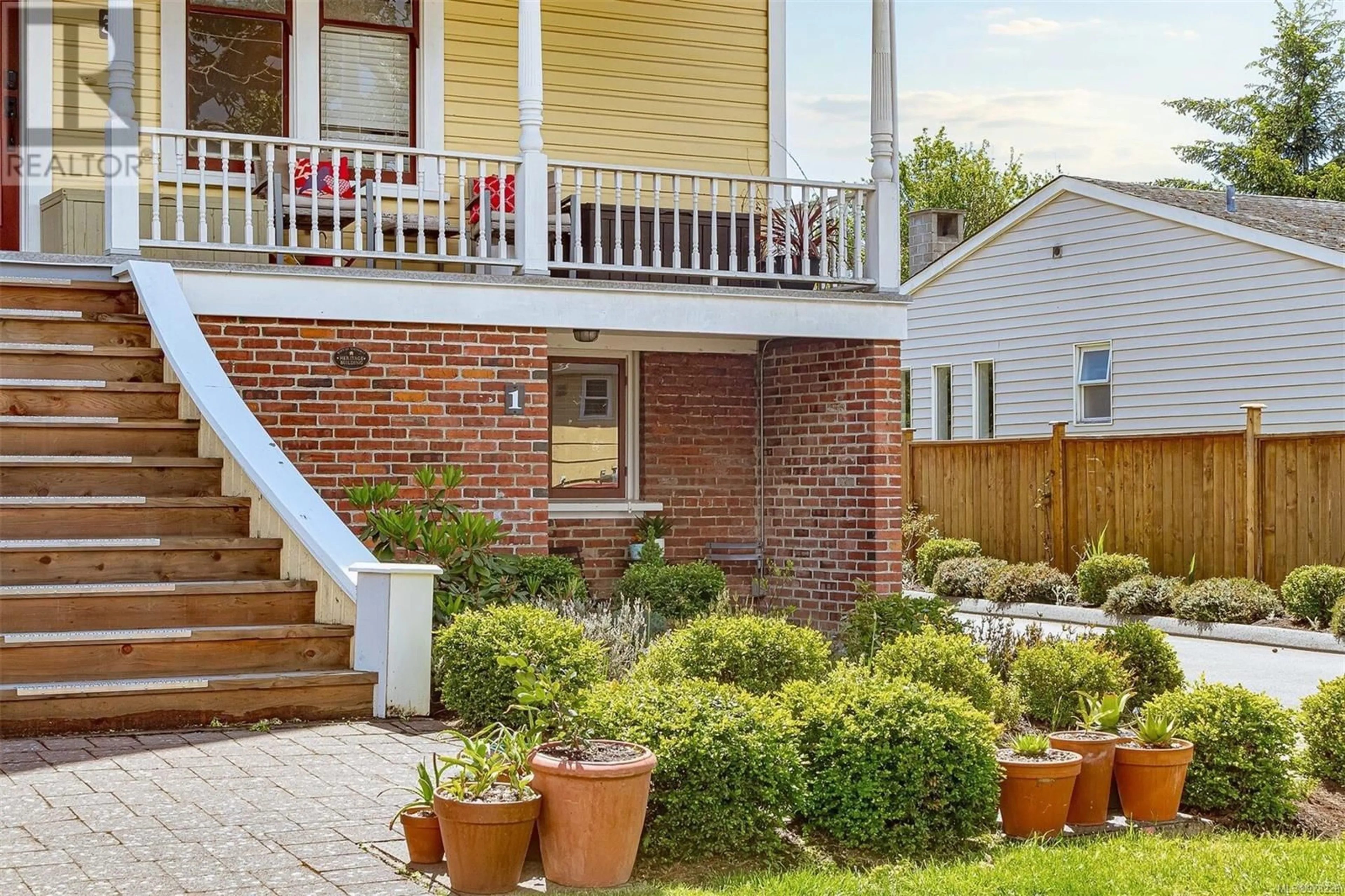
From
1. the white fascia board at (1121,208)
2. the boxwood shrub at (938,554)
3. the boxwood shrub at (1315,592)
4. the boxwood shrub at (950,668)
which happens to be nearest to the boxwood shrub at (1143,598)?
the boxwood shrub at (1315,592)

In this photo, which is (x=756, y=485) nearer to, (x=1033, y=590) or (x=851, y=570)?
(x=851, y=570)

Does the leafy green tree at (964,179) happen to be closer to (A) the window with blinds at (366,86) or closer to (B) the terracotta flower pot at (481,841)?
(A) the window with blinds at (366,86)

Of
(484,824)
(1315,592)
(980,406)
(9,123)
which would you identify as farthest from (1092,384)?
(484,824)

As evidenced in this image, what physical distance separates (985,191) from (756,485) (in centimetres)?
3745

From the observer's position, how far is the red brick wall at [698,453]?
12.2 m

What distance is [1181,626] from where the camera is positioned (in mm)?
14648

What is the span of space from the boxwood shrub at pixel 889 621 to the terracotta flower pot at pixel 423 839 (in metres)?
4.51

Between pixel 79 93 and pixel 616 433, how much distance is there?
4.87m

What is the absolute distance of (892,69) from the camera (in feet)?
35.9

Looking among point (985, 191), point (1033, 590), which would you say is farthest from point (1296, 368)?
point (985, 191)

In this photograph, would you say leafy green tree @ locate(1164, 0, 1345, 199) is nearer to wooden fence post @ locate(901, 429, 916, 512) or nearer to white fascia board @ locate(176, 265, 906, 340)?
wooden fence post @ locate(901, 429, 916, 512)

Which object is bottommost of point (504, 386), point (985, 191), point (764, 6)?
point (504, 386)

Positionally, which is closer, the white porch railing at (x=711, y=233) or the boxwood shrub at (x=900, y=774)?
the boxwood shrub at (x=900, y=774)

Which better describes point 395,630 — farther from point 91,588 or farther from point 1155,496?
point 1155,496
